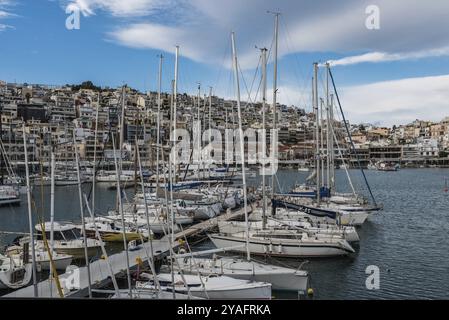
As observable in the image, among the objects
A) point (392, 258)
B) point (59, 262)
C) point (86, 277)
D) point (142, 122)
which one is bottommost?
point (392, 258)

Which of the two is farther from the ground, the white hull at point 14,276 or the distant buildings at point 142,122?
the distant buildings at point 142,122

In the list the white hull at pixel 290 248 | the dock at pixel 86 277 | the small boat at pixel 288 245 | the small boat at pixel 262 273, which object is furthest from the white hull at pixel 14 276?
the white hull at pixel 290 248

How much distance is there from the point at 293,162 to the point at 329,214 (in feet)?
162

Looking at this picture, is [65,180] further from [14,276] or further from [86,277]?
[86,277]

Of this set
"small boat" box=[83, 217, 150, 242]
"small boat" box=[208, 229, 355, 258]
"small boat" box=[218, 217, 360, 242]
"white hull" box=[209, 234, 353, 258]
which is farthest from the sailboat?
"small boat" box=[218, 217, 360, 242]

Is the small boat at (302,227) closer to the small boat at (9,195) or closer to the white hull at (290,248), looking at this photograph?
the white hull at (290,248)

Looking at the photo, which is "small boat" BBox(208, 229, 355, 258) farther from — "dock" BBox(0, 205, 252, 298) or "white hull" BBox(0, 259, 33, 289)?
"white hull" BBox(0, 259, 33, 289)

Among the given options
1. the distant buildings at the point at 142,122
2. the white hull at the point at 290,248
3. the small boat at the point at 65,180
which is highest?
the distant buildings at the point at 142,122

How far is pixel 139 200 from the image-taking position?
15469mm

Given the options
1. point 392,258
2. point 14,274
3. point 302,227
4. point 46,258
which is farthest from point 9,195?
point 392,258

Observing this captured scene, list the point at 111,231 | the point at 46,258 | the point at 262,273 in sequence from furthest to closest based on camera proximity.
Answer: the point at 111,231, the point at 46,258, the point at 262,273

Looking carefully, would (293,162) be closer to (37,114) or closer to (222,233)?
(37,114)
